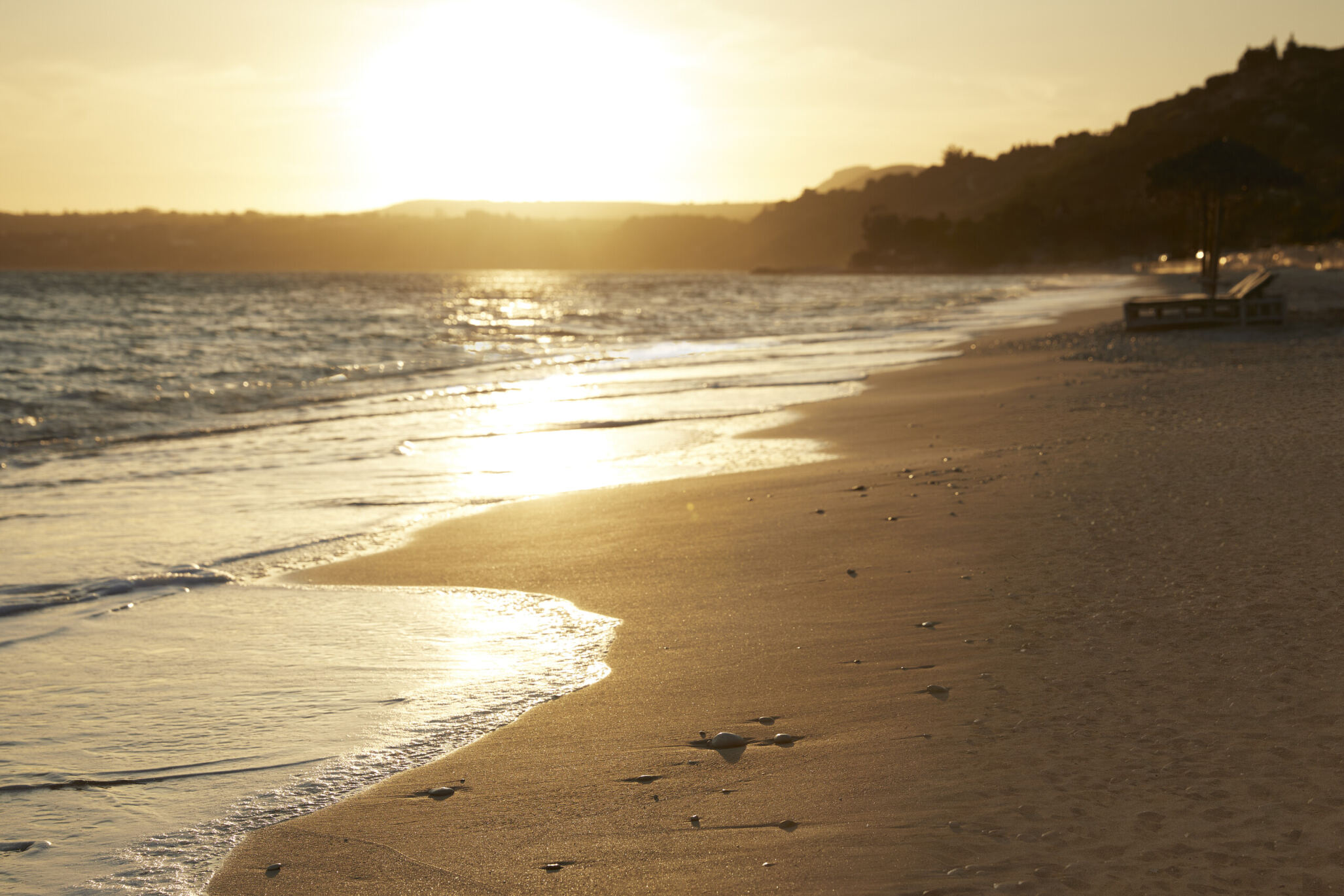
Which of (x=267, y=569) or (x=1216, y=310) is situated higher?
(x=1216, y=310)

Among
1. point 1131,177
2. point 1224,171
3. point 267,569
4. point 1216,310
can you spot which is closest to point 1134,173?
point 1131,177

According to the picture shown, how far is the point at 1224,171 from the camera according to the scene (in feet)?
85.2

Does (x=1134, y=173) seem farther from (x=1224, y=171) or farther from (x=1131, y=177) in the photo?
(x=1224, y=171)

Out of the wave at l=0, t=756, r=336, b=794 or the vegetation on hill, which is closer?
the wave at l=0, t=756, r=336, b=794

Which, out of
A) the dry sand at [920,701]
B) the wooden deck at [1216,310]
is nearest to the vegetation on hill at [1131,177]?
the wooden deck at [1216,310]

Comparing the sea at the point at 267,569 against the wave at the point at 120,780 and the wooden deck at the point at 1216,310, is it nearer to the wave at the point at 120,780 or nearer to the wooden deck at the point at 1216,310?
the wave at the point at 120,780

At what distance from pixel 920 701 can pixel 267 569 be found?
156 inches

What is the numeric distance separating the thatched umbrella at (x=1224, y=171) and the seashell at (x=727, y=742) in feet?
86.4

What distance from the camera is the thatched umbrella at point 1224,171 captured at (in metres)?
26.0

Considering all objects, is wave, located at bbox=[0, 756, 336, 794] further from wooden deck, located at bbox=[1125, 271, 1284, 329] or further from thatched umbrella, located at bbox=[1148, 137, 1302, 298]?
thatched umbrella, located at bbox=[1148, 137, 1302, 298]

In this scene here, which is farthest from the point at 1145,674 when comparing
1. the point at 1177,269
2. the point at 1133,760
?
the point at 1177,269

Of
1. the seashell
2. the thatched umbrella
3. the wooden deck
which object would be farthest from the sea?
the thatched umbrella

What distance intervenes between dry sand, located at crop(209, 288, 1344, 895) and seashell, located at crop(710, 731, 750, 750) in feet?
0.17

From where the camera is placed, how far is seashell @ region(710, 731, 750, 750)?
3.25 metres
